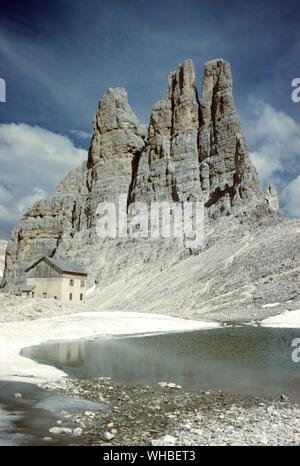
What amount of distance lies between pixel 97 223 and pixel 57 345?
64150 mm

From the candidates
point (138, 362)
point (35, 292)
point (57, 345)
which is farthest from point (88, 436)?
point (35, 292)

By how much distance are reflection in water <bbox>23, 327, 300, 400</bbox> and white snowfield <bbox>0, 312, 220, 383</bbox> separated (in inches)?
58.5

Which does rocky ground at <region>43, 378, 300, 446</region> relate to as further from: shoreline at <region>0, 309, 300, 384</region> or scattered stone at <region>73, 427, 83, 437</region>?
shoreline at <region>0, 309, 300, 384</region>

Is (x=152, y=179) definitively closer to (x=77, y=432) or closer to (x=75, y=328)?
(x=75, y=328)

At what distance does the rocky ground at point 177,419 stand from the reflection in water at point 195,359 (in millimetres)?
1805

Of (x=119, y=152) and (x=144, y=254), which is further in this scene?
(x=119, y=152)

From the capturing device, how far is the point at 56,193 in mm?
112000

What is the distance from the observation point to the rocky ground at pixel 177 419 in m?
9.85

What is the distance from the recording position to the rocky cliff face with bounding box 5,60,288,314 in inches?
2810

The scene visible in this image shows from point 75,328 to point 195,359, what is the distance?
15.3 m

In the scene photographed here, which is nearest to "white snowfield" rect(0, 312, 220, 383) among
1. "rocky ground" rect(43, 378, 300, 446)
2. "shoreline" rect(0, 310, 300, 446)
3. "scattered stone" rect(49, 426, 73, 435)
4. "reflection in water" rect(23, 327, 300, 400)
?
"reflection in water" rect(23, 327, 300, 400)

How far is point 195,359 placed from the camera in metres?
22.4

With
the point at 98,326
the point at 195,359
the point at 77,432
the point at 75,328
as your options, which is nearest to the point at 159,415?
the point at 77,432
